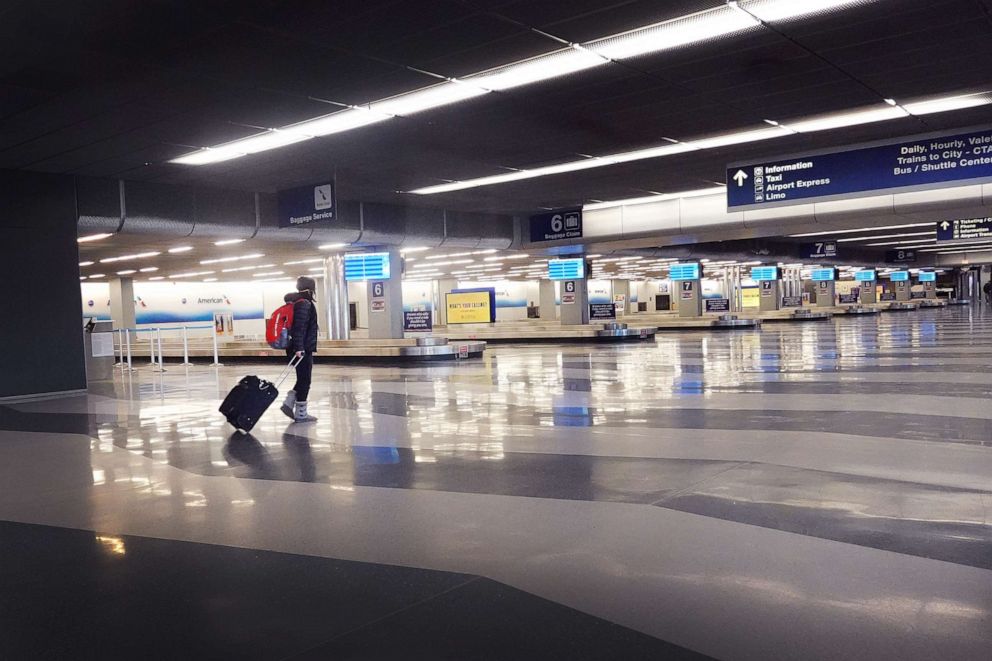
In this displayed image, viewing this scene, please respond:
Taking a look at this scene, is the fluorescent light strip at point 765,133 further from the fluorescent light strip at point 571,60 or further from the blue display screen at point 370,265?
the blue display screen at point 370,265

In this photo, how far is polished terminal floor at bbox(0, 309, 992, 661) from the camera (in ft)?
11.2

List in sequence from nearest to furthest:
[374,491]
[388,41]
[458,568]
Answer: [458,568] → [374,491] → [388,41]

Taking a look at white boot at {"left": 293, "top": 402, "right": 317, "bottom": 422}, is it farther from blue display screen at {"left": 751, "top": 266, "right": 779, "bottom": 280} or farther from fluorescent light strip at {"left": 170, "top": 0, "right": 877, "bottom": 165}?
blue display screen at {"left": 751, "top": 266, "right": 779, "bottom": 280}

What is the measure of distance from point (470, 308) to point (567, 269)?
8.52 metres

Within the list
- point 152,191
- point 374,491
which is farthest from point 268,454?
point 152,191

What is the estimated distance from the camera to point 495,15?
760 cm

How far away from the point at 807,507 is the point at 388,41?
595 centimetres

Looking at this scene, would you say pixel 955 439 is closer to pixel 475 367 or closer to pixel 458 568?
pixel 458 568

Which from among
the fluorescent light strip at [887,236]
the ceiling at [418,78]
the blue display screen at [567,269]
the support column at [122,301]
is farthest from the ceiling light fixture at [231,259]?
the fluorescent light strip at [887,236]

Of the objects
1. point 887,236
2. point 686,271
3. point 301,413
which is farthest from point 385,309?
point 887,236

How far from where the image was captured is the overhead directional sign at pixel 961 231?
28.4m

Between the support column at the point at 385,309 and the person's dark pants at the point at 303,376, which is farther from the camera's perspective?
the support column at the point at 385,309

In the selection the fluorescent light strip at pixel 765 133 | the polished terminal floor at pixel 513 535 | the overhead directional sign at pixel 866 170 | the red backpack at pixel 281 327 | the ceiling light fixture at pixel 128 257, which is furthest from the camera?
the ceiling light fixture at pixel 128 257

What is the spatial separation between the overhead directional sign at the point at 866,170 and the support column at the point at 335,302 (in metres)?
12.7
